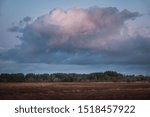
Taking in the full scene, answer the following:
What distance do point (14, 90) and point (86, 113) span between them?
3.22 m

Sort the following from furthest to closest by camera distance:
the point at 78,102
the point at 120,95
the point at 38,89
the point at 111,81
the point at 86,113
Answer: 1. the point at 111,81
2. the point at 38,89
3. the point at 120,95
4. the point at 78,102
5. the point at 86,113

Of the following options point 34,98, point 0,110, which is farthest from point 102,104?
point 0,110

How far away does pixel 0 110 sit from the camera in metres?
8.83

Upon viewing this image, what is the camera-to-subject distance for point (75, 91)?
10.7m

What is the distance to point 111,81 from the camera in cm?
1201

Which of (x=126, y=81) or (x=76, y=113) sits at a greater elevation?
(x=126, y=81)

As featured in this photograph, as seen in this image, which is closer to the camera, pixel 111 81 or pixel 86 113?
pixel 86 113

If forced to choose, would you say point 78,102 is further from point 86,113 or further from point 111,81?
point 111,81

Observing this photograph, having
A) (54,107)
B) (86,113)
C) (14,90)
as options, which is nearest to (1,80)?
(14,90)

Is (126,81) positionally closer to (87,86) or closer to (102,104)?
(87,86)

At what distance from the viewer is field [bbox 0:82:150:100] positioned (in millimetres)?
9875

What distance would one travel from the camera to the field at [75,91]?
9875 millimetres

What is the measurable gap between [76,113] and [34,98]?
1.69m

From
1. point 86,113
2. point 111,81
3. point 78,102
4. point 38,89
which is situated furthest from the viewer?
point 111,81
